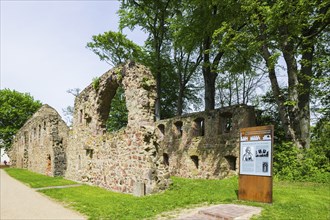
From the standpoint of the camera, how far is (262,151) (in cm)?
773

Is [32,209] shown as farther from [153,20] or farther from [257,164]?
[153,20]

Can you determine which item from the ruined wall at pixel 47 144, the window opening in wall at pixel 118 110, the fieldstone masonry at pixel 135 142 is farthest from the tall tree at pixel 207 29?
the window opening in wall at pixel 118 110

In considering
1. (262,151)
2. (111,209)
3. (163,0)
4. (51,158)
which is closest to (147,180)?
(111,209)

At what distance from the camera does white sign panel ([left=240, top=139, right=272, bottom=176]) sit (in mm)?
7573

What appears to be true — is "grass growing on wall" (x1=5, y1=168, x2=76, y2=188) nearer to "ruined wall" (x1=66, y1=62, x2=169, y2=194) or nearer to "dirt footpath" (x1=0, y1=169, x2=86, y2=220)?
"ruined wall" (x1=66, y1=62, x2=169, y2=194)

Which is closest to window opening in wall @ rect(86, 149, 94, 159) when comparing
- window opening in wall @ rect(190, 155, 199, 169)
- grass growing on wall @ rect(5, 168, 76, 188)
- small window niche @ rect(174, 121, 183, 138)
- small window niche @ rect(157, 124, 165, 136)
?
grass growing on wall @ rect(5, 168, 76, 188)

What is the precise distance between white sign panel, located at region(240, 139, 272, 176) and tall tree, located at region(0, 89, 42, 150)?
4169cm

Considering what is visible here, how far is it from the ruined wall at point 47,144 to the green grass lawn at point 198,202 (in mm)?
8941

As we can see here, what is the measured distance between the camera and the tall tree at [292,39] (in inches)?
439

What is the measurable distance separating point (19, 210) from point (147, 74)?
20.7ft

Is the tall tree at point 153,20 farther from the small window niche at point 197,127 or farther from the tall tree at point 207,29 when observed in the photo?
the small window niche at point 197,127

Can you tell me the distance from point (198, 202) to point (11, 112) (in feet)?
137

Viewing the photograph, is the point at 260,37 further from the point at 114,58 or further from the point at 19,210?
the point at 114,58

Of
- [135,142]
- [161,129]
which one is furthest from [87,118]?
[161,129]
